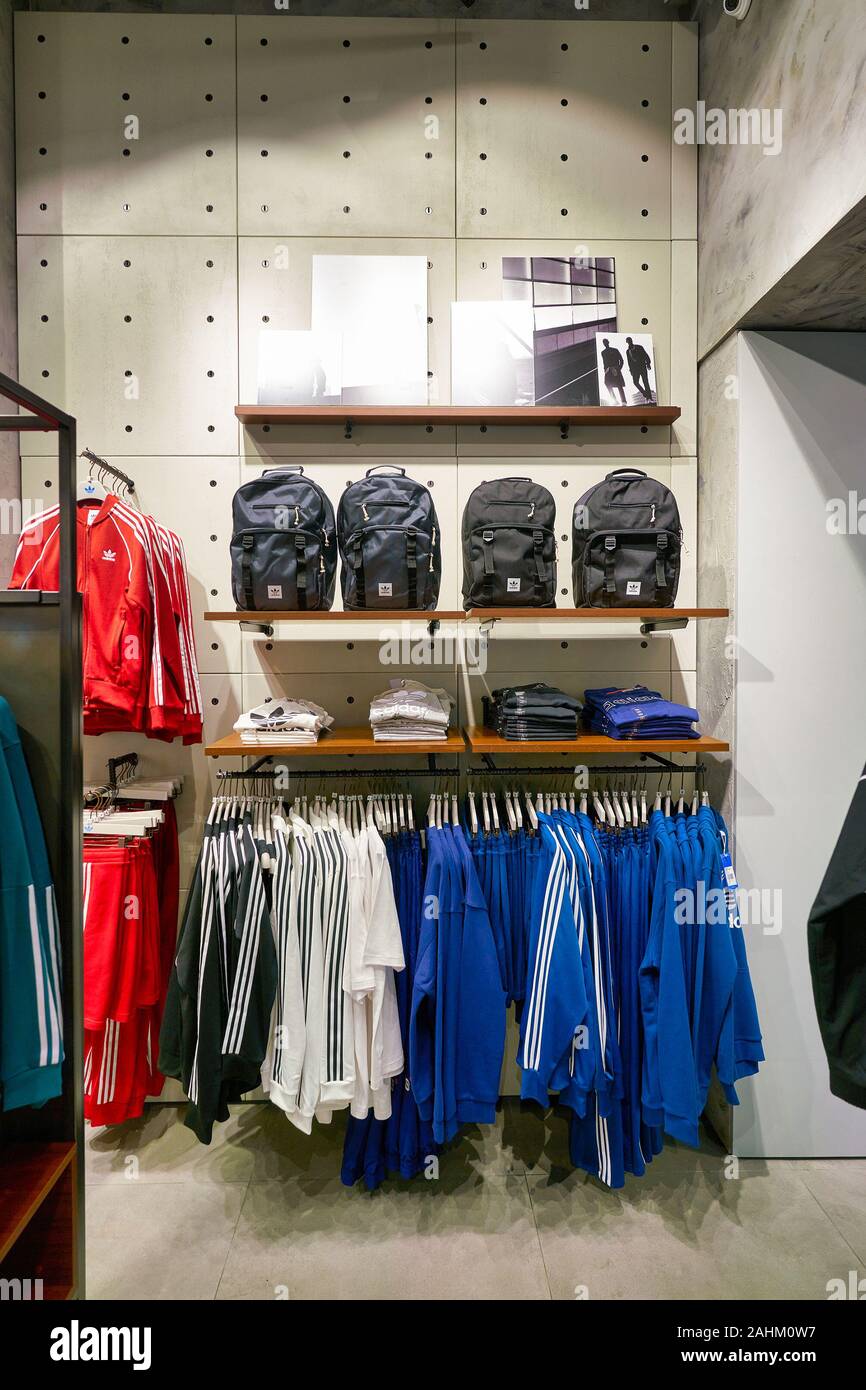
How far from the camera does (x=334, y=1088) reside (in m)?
2.03

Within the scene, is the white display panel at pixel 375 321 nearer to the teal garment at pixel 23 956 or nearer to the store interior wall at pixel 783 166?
the store interior wall at pixel 783 166

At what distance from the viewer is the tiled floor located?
191 centimetres

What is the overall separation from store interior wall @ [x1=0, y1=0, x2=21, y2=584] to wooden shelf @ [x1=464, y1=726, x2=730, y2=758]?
6.77ft

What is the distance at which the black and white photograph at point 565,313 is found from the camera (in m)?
2.66

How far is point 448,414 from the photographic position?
252cm

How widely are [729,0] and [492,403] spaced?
158cm

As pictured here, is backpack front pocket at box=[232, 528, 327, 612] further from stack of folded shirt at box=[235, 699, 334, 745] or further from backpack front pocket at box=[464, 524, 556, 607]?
backpack front pocket at box=[464, 524, 556, 607]

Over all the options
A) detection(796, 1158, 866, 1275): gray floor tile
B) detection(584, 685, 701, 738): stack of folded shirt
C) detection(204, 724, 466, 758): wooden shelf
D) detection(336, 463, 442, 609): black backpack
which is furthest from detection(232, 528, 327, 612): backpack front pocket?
detection(796, 1158, 866, 1275): gray floor tile

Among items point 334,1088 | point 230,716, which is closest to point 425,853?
point 334,1088

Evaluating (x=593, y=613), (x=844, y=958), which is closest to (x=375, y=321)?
(x=593, y=613)

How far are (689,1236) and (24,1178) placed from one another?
1940mm

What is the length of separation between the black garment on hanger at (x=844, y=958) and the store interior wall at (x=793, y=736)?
3.46 feet

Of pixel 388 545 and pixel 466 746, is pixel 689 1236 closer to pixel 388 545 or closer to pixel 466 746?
pixel 466 746

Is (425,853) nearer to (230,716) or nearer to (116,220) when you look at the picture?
(230,716)
